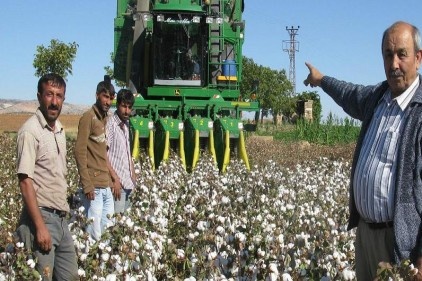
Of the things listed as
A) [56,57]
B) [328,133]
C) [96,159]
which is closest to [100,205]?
[96,159]

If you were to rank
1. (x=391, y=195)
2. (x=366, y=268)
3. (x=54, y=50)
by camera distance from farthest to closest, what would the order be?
1. (x=54, y=50)
2. (x=366, y=268)
3. (x=391, y=195)

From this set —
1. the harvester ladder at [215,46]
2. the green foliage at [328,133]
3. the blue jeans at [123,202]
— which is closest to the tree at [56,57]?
the green foliage at [328,133]

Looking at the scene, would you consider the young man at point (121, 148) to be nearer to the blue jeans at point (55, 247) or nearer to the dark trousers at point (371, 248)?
the blue jeans at point (55, 247)

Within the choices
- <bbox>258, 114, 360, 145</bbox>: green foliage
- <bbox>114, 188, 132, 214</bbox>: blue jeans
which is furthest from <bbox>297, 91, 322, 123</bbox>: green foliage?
<bbox>114, 188, 132, 214</bbox>: blue jeans

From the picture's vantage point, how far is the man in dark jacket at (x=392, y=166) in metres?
4.22

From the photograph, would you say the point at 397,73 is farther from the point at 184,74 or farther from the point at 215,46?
the point at 215,46

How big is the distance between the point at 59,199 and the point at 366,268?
7.07ft

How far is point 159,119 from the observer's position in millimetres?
16297

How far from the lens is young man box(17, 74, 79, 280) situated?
16.9 ft

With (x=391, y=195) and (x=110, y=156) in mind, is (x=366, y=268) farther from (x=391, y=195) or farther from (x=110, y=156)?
(x=110, y=156)

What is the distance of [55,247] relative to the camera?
17.9 ft

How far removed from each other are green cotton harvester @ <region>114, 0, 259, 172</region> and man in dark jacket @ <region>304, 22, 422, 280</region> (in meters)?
10.6

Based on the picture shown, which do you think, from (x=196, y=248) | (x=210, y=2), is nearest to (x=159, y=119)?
(x=210, y=2)

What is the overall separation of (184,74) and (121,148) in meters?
10.1
